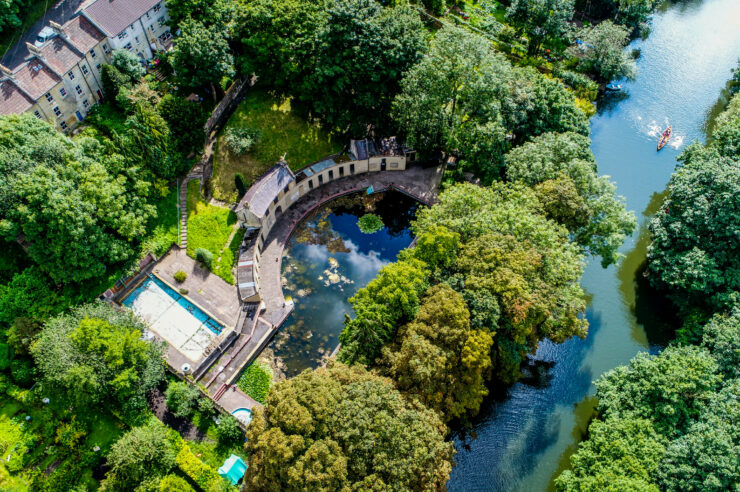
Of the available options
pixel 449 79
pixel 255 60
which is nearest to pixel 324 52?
pixel 255 60

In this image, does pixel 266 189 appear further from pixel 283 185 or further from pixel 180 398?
pixel 180 398

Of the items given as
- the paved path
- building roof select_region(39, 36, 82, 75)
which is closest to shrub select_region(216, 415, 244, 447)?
building roof select_region(39, 36, 82, 75)

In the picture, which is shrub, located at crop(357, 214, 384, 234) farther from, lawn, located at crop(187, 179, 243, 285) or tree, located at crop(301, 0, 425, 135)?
lawn, located at crop(187, 179, 243, 285)

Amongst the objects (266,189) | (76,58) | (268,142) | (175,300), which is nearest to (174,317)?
(175,300)

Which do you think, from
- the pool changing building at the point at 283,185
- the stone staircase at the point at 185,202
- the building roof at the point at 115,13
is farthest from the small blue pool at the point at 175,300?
the building roof at the point at 115,13

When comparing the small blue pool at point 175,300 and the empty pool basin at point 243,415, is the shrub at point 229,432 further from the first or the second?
the small blue pool at point 175,300

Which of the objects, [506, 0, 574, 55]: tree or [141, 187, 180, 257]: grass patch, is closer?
[141, 187, 180, 257]: grass patch

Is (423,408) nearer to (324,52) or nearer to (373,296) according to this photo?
(373,296)
